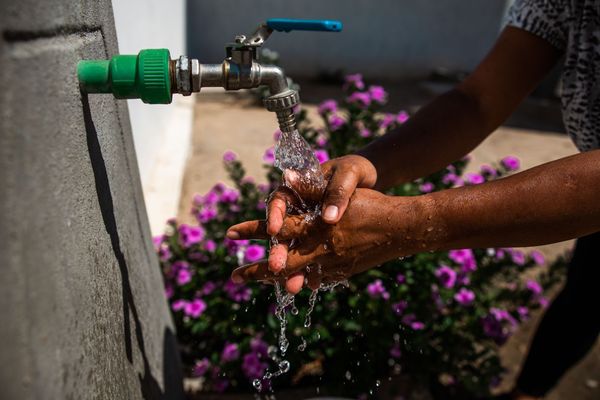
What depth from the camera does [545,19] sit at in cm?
143

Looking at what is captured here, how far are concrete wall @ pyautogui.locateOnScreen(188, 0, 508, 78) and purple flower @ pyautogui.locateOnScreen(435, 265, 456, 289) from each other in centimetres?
531

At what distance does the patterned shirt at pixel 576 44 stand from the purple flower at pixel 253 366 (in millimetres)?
1225

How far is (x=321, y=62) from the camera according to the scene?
23.4 feet

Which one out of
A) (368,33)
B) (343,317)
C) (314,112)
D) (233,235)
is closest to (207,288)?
(343,317)

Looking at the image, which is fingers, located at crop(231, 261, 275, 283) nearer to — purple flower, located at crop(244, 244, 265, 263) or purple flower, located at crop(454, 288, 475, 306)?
purple flower, located at crop(244, 244, 265, 263)

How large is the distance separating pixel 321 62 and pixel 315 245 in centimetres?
638

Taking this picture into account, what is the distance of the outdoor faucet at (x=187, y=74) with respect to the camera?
0.83 m

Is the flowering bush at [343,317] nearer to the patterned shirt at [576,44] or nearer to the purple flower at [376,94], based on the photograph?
the purple flower at [376,94]

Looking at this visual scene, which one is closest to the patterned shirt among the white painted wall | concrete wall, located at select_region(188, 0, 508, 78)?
the white painted wall

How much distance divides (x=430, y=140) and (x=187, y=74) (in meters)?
0.79

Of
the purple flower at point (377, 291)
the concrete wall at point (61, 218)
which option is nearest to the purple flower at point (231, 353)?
the purple flower at point (377, 291)

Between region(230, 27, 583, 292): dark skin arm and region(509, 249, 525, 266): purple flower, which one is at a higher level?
region(230, 27, 583, 292): dark skin arm

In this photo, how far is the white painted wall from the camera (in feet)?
8.29

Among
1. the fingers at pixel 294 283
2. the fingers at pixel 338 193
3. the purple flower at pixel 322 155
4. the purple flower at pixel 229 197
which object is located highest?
the fingers at pixel 338 193
